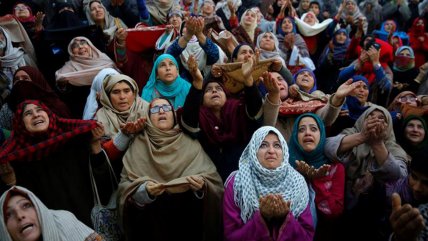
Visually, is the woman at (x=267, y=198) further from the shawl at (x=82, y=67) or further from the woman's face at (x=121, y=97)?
the shawl at (x=82, y=67)

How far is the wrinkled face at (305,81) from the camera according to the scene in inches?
161

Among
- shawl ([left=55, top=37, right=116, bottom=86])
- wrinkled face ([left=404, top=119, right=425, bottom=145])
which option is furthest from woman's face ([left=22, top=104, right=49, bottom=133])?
wrinkled face ([left=404, top=119, right=425, bottom=145])

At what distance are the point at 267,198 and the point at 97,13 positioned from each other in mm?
3717

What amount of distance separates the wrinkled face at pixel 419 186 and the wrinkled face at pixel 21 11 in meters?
4.78

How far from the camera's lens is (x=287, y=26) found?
5816 mm

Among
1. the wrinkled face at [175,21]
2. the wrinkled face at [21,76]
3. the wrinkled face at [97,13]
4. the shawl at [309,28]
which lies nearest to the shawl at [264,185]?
the wrinkled face at [21,76]

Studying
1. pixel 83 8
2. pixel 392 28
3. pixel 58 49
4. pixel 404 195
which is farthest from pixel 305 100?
pixel 392 28

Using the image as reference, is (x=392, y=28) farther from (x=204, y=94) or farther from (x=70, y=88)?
(x=70, y=88)

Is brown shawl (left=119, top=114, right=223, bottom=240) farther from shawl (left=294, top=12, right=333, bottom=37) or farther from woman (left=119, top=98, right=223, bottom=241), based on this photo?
shawl (left=294, top=12, right=333, bottom=37)

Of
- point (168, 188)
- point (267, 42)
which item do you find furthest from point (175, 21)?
point (168, 188)

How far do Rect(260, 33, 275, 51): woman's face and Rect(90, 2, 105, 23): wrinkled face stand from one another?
83.3 inches

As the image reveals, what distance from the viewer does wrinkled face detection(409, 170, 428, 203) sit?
2.23m

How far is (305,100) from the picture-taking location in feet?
11.9

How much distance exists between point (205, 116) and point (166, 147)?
42 cm
